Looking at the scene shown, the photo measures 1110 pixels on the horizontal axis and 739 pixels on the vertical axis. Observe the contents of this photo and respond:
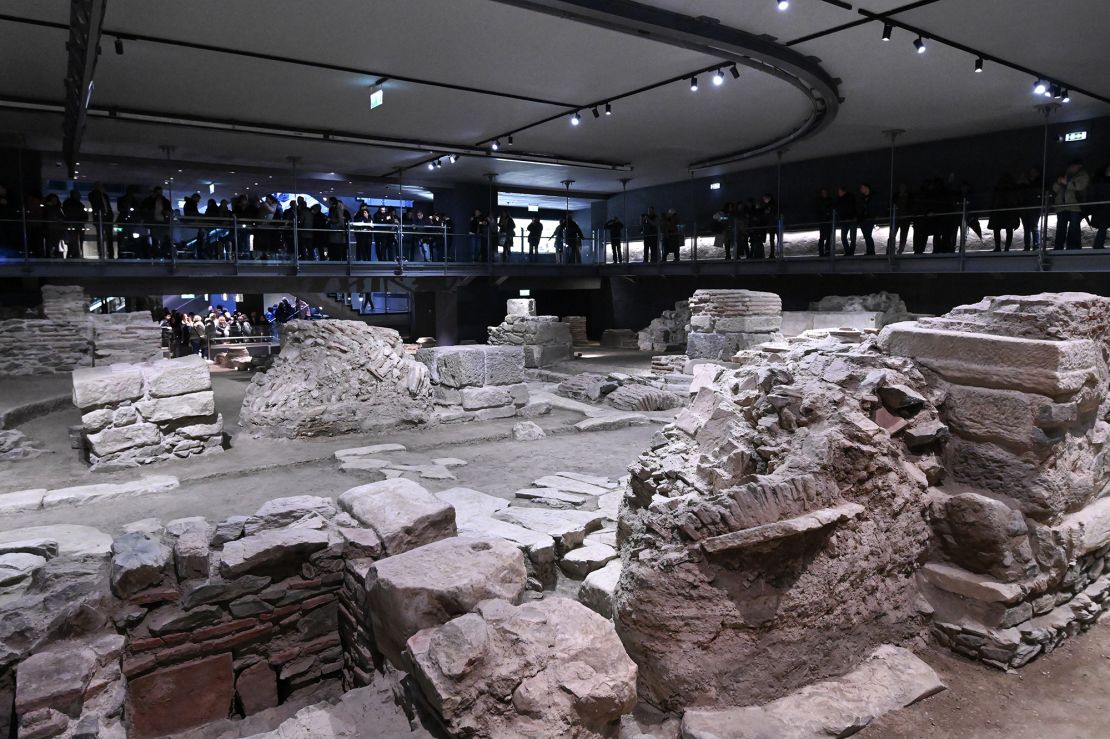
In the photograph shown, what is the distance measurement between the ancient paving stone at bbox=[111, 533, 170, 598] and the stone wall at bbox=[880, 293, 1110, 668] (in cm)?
429

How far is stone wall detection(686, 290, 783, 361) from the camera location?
13154 millimetres

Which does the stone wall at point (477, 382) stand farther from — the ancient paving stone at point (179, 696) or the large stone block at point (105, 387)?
the ancient paving stone at point (179, 696)

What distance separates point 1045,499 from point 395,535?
3790mm

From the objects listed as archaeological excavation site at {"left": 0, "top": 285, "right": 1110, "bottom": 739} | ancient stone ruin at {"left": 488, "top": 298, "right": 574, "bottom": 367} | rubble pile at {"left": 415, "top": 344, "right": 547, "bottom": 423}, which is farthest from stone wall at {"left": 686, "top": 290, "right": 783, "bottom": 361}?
archaeological excavation site at {"left": 0, "top": 285, "right": 1110, "bottom": 739}

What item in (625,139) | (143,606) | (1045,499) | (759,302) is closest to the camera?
(143,606)

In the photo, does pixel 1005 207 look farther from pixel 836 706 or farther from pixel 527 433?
pixel 836 706

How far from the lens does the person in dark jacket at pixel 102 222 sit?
1320 centimetres

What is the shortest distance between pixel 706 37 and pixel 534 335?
28.6ft

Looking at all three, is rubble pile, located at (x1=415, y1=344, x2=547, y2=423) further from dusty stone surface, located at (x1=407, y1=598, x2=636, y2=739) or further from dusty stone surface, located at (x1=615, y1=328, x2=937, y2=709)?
dusty stone surface, located at (x1=407, y1=598, x2=636, y2=739)

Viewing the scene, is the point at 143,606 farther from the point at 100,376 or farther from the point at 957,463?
the point at 100,376

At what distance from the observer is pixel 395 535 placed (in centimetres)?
423

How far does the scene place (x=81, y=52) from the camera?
25.5 feet

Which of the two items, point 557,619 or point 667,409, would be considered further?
point 667,409

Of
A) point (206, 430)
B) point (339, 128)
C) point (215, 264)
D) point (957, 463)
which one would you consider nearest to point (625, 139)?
point (339, 128)
